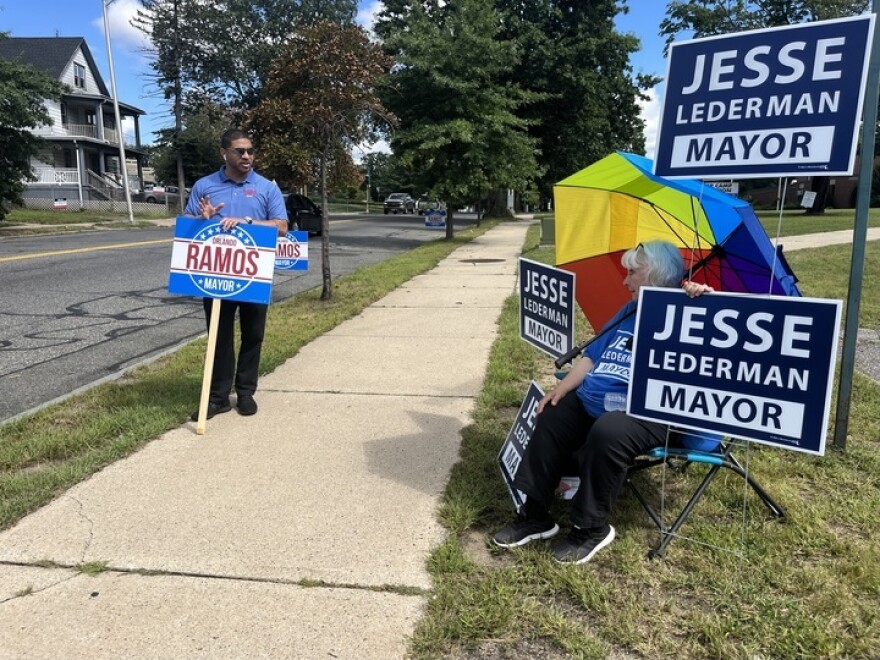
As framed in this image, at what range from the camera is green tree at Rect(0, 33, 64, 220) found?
19484mm

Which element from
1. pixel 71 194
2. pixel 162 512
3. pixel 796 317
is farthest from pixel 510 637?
pixel 71 194

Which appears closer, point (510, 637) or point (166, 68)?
point (510, 637)

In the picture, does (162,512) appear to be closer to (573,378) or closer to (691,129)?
(573,378)

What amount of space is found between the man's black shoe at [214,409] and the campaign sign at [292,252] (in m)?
4.51

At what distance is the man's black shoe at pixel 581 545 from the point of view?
2.79 meters

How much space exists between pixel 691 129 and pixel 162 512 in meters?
3.15

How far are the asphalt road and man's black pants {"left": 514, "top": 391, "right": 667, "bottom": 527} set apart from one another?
3721 millimetres


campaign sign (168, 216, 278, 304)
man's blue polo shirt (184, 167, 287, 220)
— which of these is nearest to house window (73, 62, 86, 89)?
man's blue polo shirt (184, 167, 287, 220)

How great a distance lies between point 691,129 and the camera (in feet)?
10.3

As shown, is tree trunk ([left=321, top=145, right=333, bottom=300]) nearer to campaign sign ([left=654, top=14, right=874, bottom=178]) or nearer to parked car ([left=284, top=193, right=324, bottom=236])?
campaign sign ([left=654, top=14, right=874, bottom=178])

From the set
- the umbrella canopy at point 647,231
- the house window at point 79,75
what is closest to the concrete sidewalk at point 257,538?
the umbrella canopy at point 647,231

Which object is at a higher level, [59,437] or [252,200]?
[252,200]

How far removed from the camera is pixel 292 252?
908 cm

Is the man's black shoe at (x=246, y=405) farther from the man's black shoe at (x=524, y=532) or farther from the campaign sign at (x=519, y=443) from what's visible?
the man's black shoe at (x=524, y=532)
